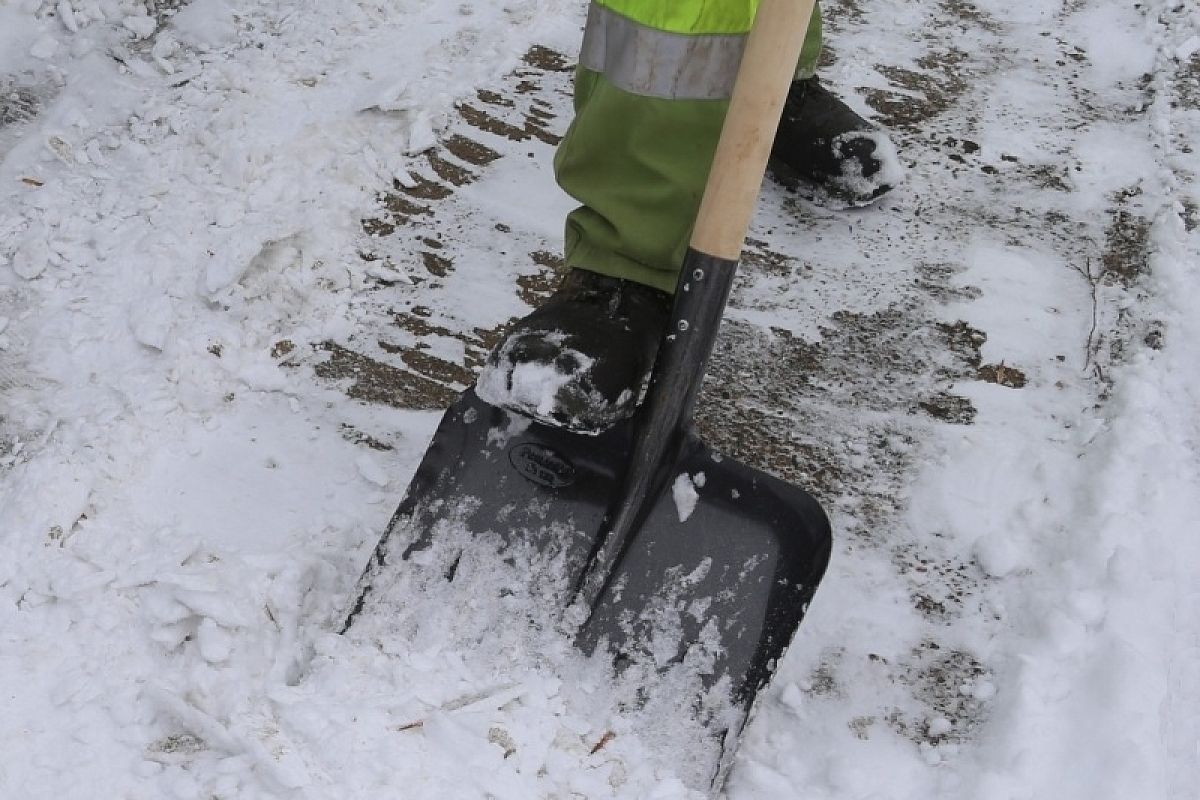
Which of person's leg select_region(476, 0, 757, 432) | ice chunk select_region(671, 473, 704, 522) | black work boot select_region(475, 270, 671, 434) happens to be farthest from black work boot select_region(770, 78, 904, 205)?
ice chunk select_region(671, 473, 704, 522)

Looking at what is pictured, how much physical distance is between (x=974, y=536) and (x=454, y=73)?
1663mm

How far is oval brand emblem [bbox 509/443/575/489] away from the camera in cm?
157

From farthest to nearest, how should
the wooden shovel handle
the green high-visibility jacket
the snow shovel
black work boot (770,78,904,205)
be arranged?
black work boot (770,78,904,205) → the green high-visibility jacket → the snow shovel → the wooden shovel handle

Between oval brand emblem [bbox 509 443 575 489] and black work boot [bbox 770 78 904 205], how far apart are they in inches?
43.9

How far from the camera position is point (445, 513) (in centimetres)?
156

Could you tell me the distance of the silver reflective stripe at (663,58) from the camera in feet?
5.14

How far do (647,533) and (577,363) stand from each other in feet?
0.88

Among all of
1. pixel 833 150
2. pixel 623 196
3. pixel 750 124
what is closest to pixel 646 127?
pixel 623 196

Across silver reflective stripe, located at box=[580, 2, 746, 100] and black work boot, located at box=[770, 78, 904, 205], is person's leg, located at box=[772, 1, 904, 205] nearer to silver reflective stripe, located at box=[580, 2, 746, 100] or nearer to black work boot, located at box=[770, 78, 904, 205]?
black work boot, located at box=[770, 78, 904, 205]

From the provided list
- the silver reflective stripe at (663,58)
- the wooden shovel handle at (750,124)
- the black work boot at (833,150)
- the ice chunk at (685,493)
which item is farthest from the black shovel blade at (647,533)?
the black work boot at (833,150)

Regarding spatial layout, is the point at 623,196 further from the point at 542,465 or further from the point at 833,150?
the point at 833,150

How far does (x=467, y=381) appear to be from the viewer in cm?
195

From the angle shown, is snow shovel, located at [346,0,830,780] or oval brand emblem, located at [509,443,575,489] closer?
snow shovel, located at [346,0,830,780]

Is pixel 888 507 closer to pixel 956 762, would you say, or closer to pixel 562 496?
pixel 956 762
